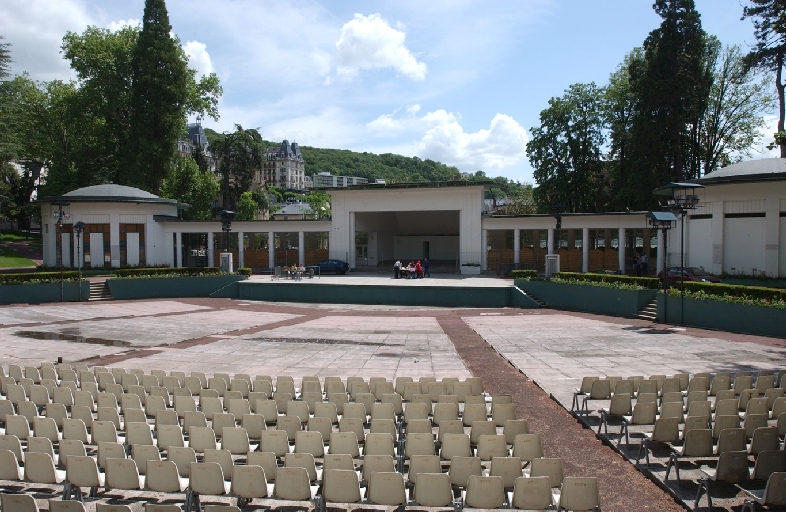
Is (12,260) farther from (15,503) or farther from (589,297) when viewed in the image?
(15,503)

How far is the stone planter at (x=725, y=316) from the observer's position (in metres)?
21.4

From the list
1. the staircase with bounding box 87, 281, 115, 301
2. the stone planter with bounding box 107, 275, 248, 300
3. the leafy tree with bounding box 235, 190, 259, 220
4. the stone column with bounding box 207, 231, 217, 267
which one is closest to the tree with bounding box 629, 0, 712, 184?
the stone planter with bounding box 107, 275, 248, 300

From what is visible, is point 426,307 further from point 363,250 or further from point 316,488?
point 316,488

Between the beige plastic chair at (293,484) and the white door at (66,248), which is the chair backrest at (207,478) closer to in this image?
the beige plastic chair at (293,484)

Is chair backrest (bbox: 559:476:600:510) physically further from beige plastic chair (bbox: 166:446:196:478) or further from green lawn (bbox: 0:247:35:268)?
green lawn (bbox: 0:247:35:268)

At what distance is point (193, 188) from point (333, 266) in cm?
2828

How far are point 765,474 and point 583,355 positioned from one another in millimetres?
11210

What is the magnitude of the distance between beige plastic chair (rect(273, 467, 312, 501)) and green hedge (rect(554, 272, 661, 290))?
25.8m

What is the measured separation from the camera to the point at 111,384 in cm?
1174

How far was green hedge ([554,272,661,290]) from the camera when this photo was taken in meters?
28.5

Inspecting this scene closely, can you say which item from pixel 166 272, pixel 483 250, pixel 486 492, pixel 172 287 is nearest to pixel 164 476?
pixel 486 492

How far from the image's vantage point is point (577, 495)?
20.2ft

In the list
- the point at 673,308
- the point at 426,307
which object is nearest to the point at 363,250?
the point at 426,307

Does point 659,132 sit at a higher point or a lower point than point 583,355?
higher
